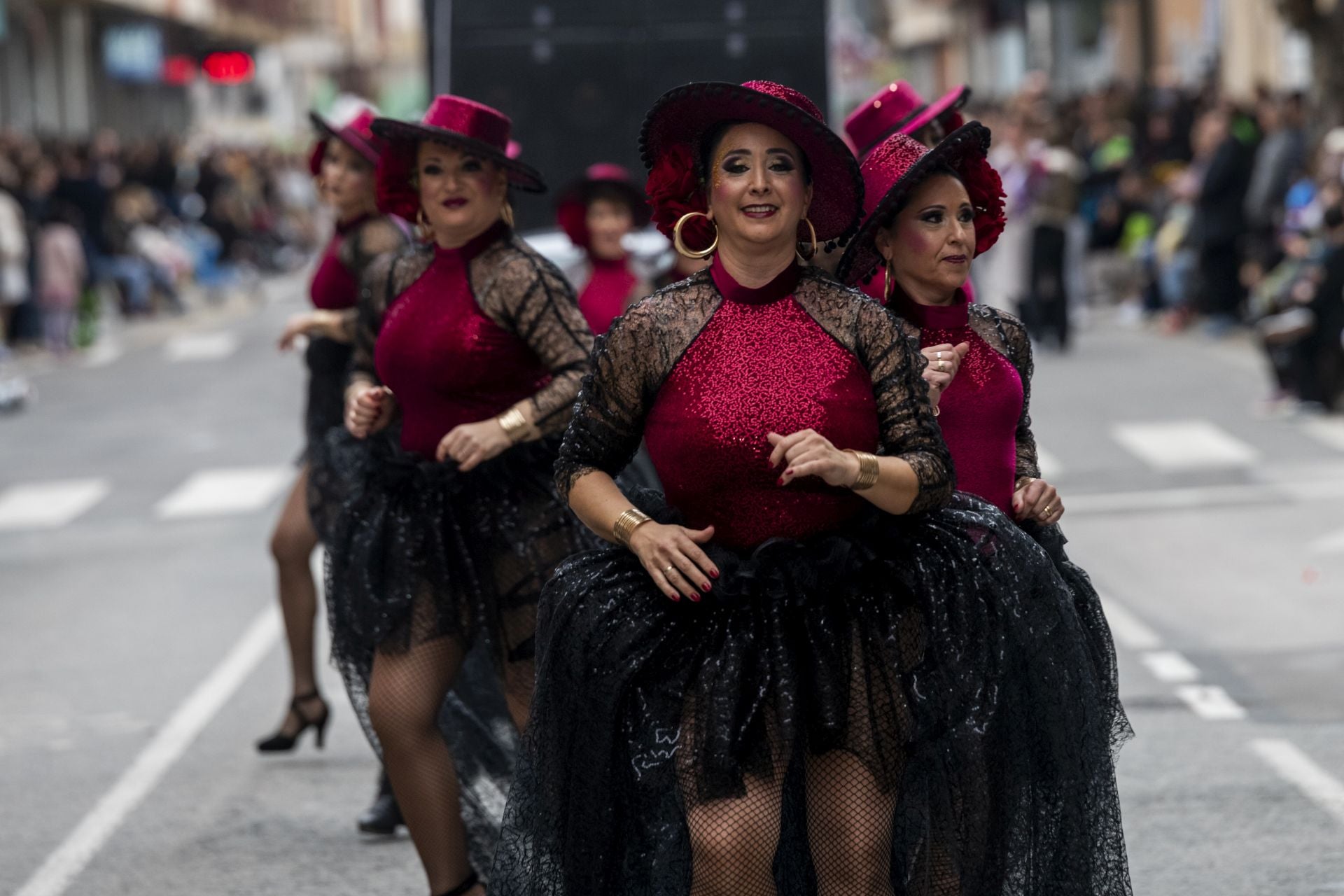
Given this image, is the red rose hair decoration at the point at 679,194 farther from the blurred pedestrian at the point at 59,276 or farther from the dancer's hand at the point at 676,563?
the blurred pedestrian at the point at 59,276

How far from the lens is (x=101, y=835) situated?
23.5 ft

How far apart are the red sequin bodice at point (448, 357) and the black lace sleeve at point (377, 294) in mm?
50

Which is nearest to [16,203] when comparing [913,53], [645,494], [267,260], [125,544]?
[125,544]

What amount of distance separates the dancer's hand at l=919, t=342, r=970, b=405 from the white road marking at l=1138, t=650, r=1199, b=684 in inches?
171

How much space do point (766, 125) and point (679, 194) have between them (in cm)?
22

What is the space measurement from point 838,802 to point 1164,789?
323 cm

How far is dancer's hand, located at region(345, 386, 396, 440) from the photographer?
5711 millimetres

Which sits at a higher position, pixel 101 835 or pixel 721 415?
pixel 721 415

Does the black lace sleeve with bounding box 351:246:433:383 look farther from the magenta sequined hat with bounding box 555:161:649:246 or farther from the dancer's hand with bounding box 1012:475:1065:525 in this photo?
the magenta sequined hat with bounding box 555:161:649:246

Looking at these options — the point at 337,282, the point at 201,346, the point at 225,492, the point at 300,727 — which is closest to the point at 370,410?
the point at 337,282

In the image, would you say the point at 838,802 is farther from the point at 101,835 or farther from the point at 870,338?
the point at 101,835

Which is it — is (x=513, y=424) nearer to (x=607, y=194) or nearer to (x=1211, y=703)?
(x=607, y=194)

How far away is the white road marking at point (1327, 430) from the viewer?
49.2ft

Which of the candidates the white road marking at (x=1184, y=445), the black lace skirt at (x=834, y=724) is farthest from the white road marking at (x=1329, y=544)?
the black lace skirt at (x=834, y=724)
